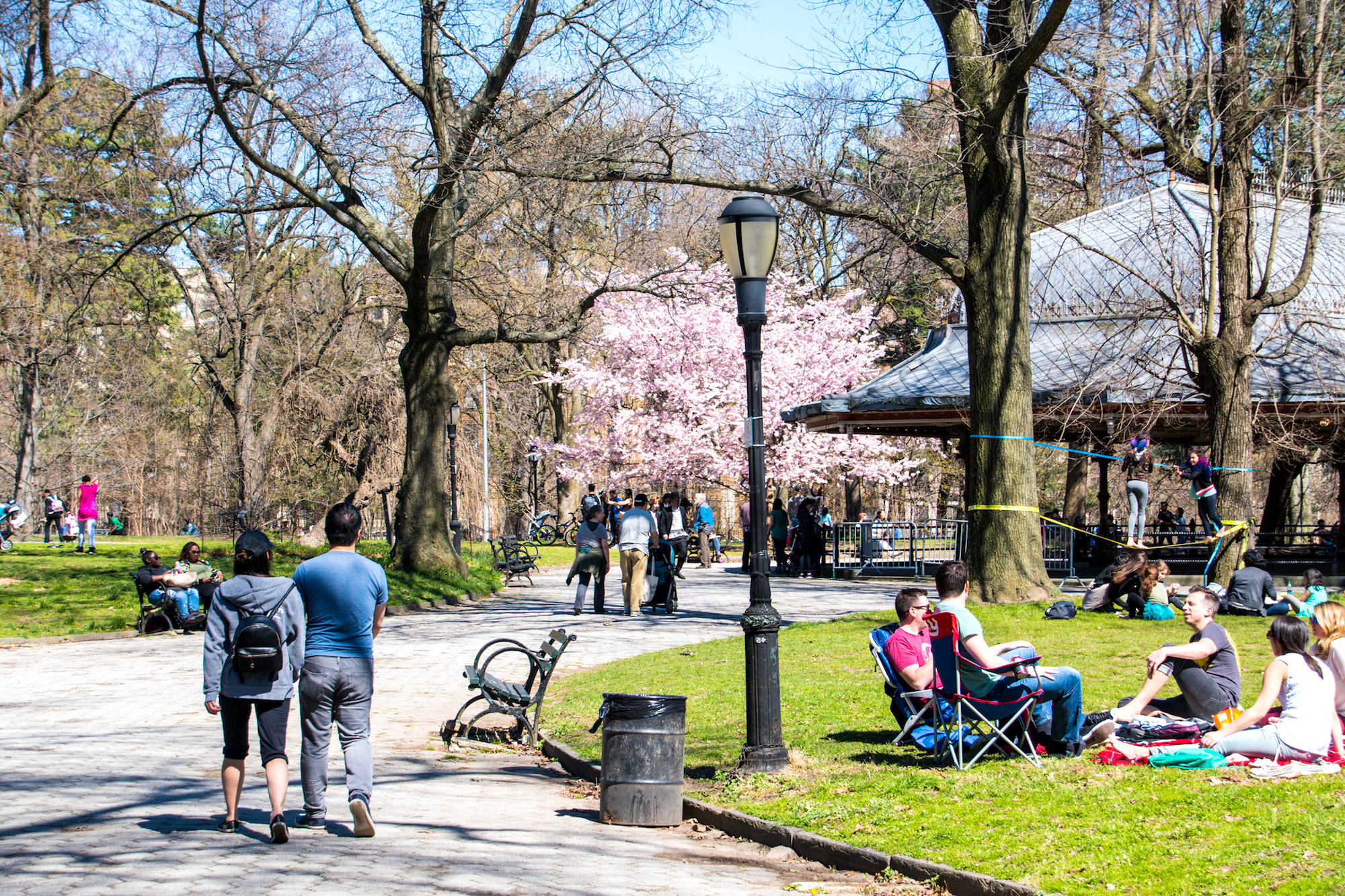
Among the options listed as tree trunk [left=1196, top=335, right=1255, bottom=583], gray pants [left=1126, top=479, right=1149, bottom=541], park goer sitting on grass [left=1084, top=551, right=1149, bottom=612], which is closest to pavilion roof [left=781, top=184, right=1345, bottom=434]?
gray pants [left=1126, top=479, right=1149, bottom=541]

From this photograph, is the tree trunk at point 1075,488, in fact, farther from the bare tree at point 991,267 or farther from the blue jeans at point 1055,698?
the blue jeans at point 1055,698

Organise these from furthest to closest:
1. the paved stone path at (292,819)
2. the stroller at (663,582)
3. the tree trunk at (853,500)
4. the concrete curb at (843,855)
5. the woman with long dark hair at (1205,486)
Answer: the tree trunk at (853,500), the stroller at (663,582), the woman with long dark hair at (1205,486), the paved stone path at (292,819), the concrete curb at (843,855)

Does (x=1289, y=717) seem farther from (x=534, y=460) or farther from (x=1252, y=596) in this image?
(x=534, y=460)

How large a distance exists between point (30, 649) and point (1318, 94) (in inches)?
737

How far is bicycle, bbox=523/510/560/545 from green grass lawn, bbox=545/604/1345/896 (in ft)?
104

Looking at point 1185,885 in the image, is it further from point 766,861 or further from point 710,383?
point 710,383

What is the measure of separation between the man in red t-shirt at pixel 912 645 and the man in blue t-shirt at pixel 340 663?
11.7 feet

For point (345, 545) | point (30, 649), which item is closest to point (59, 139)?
point (30, 649)

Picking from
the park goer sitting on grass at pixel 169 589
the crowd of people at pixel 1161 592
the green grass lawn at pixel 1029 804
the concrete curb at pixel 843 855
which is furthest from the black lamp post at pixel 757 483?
the park goer sitting on grass at pixel 169 589

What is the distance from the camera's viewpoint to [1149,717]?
829cm

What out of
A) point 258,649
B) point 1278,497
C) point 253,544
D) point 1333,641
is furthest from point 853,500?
point 258,649

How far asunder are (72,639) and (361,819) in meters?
12.4

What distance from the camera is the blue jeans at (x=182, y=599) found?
1741 cm

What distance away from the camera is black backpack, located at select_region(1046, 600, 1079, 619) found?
50.1 feet
